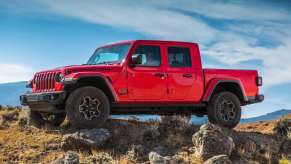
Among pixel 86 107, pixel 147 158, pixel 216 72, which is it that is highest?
pixel 216 72

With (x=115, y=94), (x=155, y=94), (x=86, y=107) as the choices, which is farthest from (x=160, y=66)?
(x=86, y=107)

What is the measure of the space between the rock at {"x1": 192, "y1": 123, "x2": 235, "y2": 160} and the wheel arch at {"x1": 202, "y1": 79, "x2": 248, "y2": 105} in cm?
223

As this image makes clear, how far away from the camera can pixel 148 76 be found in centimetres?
1137

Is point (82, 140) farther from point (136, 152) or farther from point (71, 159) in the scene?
point (71, 159)

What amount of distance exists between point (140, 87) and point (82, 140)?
6.23ft

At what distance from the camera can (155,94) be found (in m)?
11.6

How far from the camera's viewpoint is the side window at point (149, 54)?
1151 cm

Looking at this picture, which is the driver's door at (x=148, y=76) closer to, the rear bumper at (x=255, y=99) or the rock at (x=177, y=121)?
the rock at (x=177, y=121)

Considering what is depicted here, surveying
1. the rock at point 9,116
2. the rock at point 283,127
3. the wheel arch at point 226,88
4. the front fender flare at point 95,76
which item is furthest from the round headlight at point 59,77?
the rock at point 283,127

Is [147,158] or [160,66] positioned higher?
[160,66]

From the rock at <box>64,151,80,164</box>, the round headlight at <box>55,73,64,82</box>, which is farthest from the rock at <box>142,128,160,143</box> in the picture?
the rock at <box>64,151,80,164</box>

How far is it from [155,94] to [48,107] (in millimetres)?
2464

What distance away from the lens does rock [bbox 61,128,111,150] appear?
10266 mm

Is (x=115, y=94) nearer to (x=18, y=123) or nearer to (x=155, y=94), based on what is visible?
(x=155, y=94)
